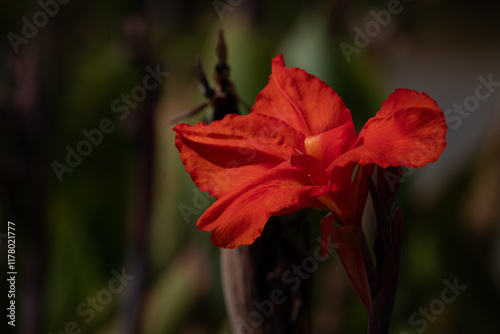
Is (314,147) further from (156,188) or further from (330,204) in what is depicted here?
(156,188)

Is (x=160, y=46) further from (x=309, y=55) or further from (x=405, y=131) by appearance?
(x=405, y=131)

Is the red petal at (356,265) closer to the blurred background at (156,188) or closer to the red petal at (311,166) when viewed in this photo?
the red petal at (311,166)

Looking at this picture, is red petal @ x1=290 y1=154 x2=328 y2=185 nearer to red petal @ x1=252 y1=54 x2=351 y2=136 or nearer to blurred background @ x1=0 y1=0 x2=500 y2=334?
red petal @ x1=252 y1=54 x2=351 y2=136

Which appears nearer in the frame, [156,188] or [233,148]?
[233,148]

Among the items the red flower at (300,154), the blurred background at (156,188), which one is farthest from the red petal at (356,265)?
the blurred background at (156,188)

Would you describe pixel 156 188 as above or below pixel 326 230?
above

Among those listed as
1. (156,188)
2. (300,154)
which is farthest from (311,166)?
(156,188)
